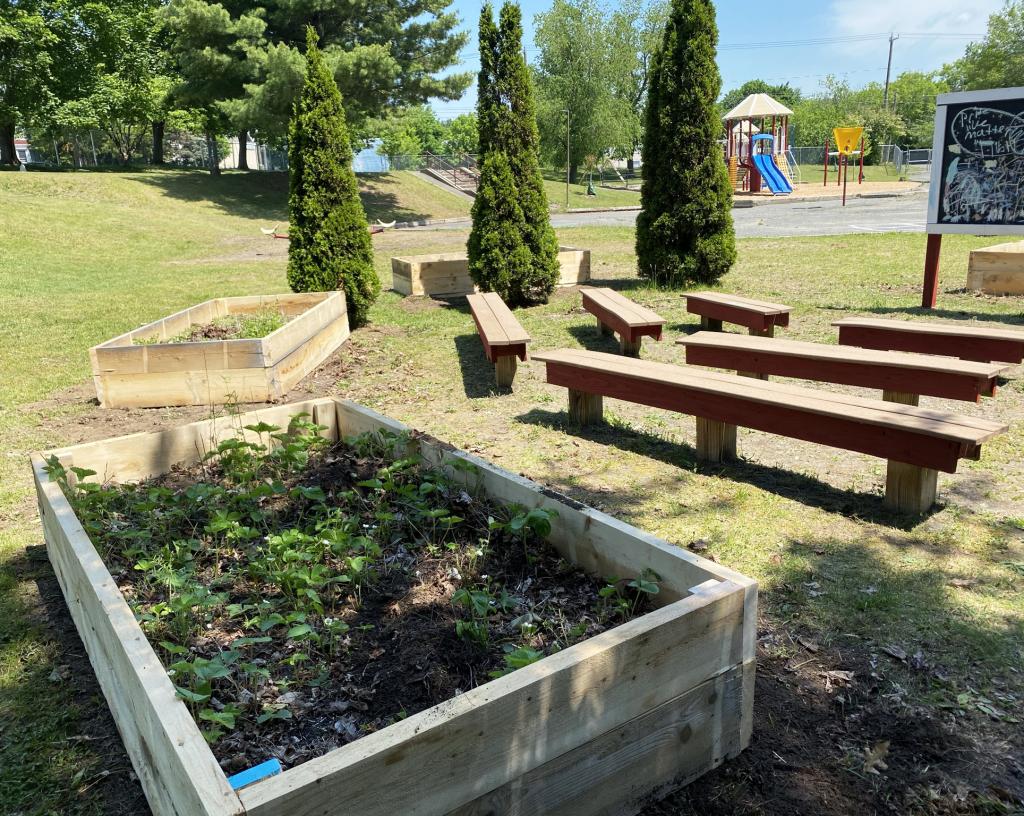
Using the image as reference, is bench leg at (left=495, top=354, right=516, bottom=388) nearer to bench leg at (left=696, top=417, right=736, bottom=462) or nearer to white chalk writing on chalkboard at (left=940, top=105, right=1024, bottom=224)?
bench leg at (left=696, top=417, right=736, bottom=462)

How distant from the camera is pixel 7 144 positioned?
1275 inches

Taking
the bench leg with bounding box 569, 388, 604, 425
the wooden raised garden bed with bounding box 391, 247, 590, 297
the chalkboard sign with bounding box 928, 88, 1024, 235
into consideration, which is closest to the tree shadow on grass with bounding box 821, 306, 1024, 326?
the chalkboard sign with bounding box 928, 88, 1024, 235

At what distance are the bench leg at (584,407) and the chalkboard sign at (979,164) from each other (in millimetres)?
5256

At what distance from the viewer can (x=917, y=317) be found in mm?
8273

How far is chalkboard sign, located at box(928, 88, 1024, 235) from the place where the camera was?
8.05 metres

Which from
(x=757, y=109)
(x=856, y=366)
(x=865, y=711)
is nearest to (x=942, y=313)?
(x=856, y=366)

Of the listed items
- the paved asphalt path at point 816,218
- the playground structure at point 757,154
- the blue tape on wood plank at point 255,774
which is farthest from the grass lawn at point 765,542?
the playground structure at point 757,154

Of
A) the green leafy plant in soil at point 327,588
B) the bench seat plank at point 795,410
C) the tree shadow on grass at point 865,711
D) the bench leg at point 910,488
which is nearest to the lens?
the tree shadow on grass at point 865,711

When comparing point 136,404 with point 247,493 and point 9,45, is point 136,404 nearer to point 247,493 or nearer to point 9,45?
point 247,493

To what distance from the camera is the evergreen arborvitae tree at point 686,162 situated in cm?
1013

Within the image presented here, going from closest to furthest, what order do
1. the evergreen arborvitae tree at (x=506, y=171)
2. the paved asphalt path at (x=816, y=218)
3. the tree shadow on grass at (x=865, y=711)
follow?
1. the tree shadow on grass at (x=865, y=711)
2. the evergreen arborvitae tree at (x=506, y=171)
3. the paved asphalt path at (x=816, y=218)

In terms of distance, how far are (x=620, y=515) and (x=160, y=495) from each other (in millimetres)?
2230

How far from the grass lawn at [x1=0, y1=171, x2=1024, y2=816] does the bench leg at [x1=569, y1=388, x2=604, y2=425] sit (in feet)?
0.36

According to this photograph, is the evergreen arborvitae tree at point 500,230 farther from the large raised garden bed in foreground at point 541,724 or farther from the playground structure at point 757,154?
the playground structure at point 757,154
